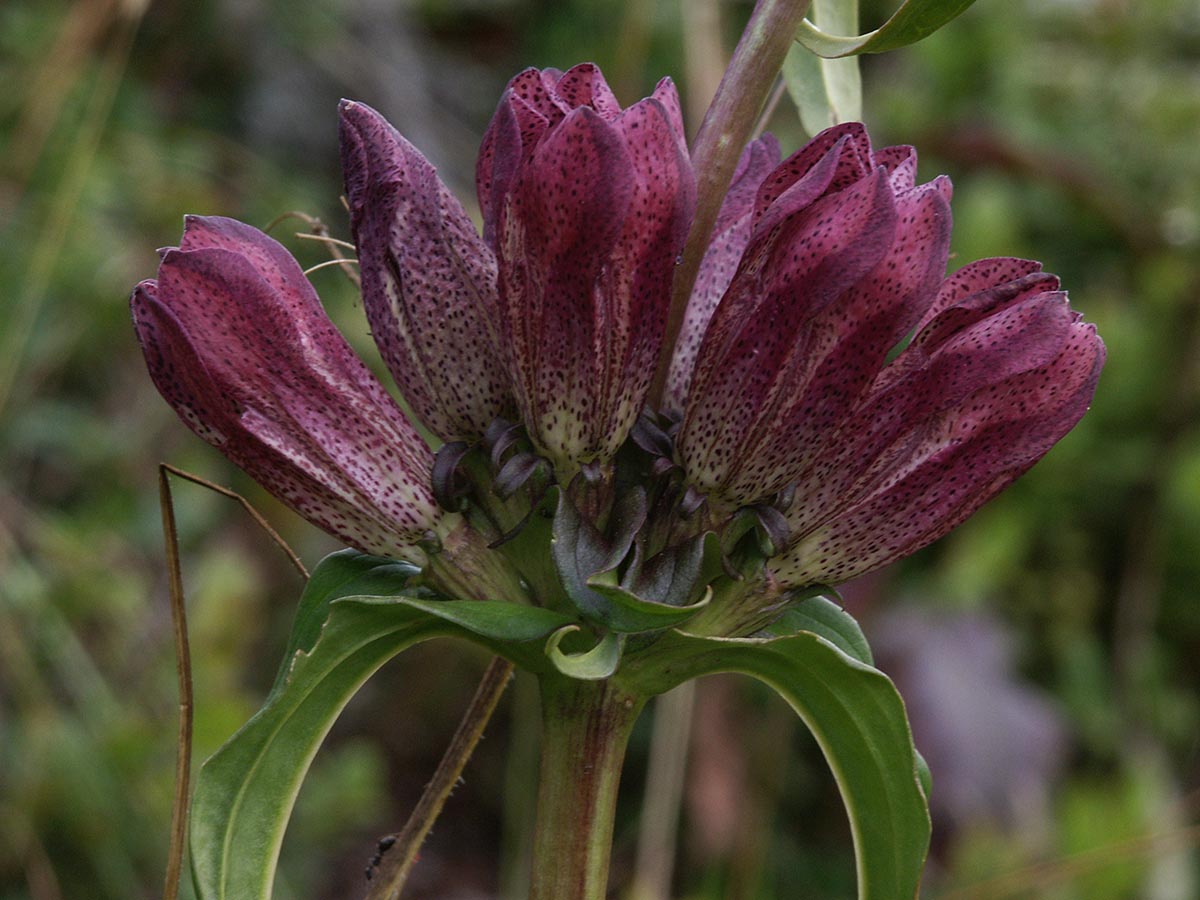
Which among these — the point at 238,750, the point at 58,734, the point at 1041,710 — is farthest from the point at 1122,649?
the point at 238,750

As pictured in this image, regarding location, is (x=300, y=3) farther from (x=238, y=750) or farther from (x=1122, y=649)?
(x=238, y=750)

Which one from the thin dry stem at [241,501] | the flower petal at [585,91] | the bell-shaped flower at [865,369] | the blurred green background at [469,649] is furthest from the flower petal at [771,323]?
the blurred green background at [469,649]

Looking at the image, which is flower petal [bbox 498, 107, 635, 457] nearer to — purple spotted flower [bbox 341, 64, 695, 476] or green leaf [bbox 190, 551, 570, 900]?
purple spotted flower [bbox 341, 64, 695, 476]

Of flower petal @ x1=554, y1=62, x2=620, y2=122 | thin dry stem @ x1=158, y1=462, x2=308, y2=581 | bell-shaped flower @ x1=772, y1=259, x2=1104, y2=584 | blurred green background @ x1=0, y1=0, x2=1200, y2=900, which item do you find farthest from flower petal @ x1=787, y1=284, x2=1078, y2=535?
blurred green background @ x1=0, y1=0, x2=1200, y2=900

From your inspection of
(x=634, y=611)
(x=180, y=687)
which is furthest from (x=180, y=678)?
(x=634, y=611)

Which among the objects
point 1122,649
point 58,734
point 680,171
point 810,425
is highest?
point 680,171

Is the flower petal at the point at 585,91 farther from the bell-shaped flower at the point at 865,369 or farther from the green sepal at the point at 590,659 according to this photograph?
the green sepal at the point at 590,659
